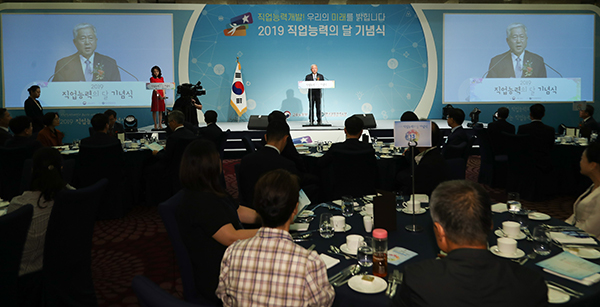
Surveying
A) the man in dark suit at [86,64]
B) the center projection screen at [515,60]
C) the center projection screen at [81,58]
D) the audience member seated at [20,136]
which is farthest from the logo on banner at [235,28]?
the audience member seated at [20,136]

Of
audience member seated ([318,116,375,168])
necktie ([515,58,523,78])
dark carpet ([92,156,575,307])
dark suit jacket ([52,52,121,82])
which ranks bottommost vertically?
dark carpet ([92,156,575,307])

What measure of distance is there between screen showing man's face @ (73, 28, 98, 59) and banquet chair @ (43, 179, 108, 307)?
9.53 m

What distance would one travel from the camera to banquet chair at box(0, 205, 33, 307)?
1.70 m

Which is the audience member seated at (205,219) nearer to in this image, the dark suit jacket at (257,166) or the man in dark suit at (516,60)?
the dark suit jacket at (257,166)

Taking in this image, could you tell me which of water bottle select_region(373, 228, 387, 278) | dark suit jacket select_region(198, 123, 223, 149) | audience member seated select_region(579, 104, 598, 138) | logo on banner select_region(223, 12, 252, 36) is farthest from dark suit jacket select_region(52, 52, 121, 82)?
water bottle select_region(373, 228, 387, 278)

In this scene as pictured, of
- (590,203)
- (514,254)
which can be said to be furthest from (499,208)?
(514,254)

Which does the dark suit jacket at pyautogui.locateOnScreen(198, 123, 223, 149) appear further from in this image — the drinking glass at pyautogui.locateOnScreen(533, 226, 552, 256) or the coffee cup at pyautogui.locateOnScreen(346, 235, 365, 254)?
the drinking glass at pyautogui.locateOnScreen(533, 226, 552, 256)

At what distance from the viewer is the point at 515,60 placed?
11000 millimetres

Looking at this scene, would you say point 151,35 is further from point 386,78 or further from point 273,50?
point 386,78

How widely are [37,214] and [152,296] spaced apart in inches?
67.1

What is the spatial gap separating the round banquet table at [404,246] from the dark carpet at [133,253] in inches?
58.3

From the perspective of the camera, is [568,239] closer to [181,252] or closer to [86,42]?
[181,252]

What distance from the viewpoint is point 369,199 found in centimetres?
273

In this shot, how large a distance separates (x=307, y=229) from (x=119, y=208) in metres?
3.31
